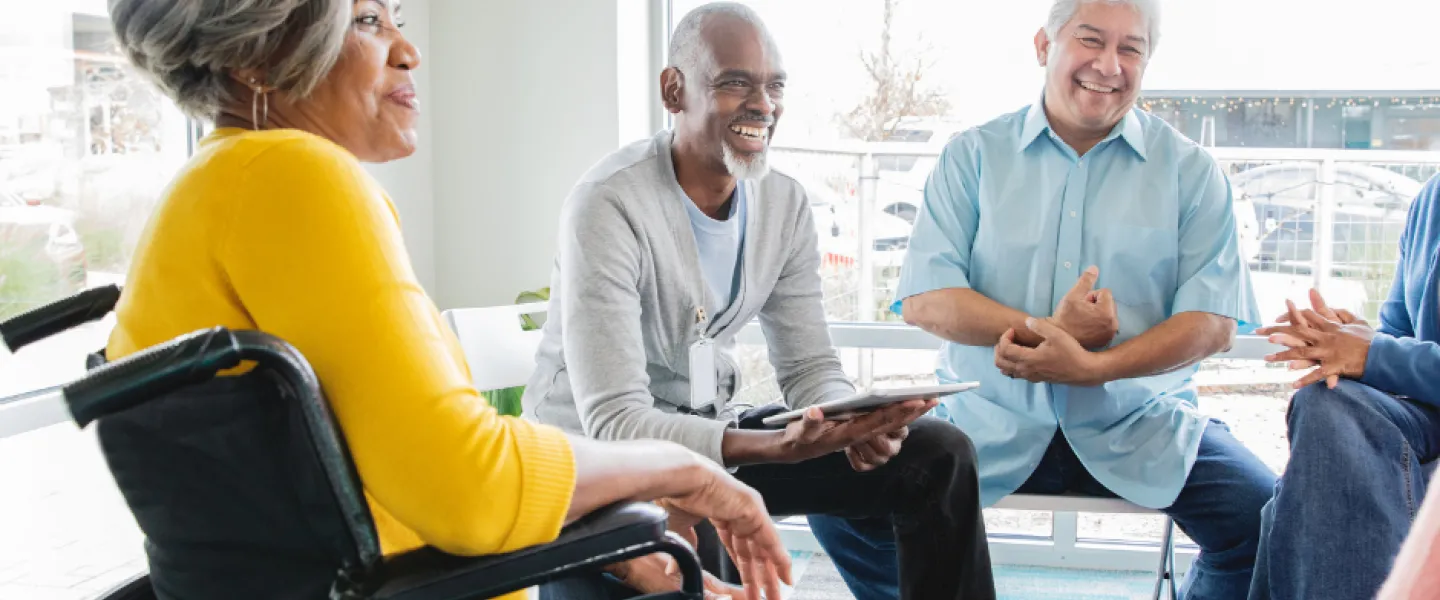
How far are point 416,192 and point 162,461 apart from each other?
2547mm

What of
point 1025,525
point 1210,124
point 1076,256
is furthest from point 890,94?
point 1025,525

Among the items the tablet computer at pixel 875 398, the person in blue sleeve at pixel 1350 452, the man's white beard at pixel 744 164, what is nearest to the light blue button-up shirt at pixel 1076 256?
the person in blue sleeve at pixel 1350 452

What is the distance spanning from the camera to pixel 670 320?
225 cm

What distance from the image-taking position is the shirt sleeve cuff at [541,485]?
1119 millimetres

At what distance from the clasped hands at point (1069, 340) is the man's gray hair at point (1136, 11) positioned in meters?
0.61

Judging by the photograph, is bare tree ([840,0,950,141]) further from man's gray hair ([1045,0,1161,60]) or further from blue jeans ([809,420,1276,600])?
blue jeans ([809,420,1276,600])

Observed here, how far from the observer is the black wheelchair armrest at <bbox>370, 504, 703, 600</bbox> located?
104cm

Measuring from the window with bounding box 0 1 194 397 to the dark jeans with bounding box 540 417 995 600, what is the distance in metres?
1.27

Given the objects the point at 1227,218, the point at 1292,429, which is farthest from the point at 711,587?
the point at 1227,218

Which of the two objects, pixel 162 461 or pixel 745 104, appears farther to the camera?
pixel 745 104

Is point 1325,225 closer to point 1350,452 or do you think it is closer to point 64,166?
point 1350,452

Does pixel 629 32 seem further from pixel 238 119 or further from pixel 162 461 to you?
pixel 162 461

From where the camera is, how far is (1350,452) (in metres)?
2.14

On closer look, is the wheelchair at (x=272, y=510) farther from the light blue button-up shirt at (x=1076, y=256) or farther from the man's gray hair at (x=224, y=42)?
the light blue button-up shirt at (x=1076, y=256)
